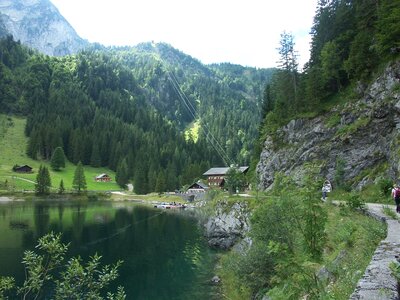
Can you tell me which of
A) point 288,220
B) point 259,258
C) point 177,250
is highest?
point 288,220

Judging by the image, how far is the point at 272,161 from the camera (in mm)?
73000

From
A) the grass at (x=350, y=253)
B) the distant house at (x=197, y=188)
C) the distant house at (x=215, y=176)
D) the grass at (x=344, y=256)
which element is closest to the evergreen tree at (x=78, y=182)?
the distant house at (x=197, y=188)

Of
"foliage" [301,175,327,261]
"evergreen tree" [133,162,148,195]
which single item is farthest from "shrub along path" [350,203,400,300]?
"evergreen tree" [133,162,148,195]

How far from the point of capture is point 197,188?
163875 millimetres

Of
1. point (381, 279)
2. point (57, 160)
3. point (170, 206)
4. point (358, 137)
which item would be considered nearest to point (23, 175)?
point (57, 160)

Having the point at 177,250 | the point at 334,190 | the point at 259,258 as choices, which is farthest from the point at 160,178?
the point at 259,258

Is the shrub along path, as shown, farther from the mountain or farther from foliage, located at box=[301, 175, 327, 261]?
the mountain

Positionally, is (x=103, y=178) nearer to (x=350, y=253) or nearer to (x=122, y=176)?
(x=122, y=176)

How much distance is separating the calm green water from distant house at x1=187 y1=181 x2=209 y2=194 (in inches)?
2450

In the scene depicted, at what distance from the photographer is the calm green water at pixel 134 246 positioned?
4197 cm

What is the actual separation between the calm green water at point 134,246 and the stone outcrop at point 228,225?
2796mm

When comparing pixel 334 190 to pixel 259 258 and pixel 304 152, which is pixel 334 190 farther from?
pixel 259 258

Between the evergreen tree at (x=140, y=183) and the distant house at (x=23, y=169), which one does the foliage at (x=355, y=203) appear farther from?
the distant house at (x=23, y=169)

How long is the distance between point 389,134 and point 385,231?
32.3 meters
